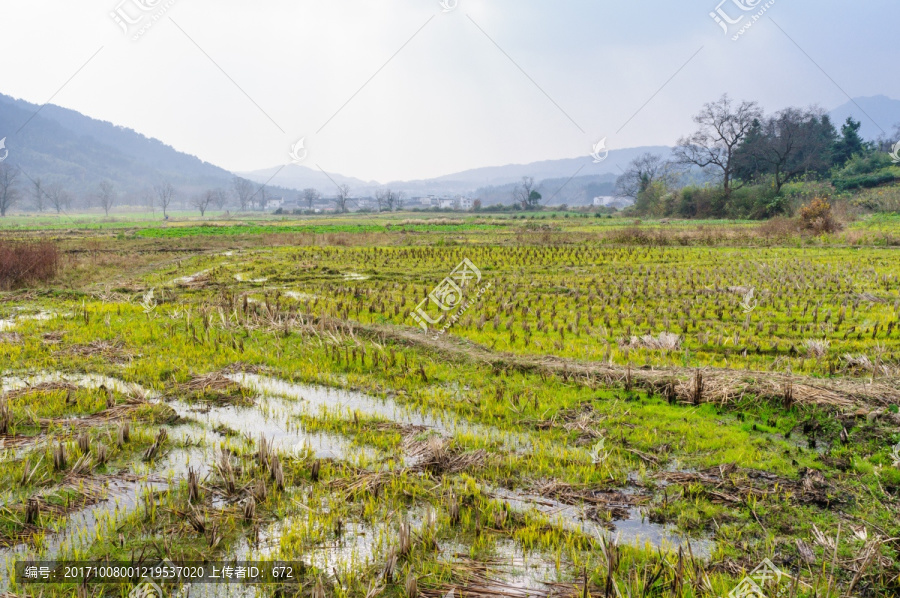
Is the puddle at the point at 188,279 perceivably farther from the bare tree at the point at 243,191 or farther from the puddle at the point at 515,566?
the bare tree at the point at 243,191

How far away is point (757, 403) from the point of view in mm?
6270

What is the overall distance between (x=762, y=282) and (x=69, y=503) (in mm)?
16555

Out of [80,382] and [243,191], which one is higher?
[243,191]

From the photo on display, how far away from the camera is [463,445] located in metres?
5.63

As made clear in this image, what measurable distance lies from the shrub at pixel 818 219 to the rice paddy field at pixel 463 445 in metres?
20.3

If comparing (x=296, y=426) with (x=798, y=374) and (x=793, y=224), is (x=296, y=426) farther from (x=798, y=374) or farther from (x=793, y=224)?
(x=793, y=224)

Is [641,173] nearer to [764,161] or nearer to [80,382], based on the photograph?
[764,161]

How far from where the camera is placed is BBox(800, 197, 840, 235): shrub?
95.5 ft

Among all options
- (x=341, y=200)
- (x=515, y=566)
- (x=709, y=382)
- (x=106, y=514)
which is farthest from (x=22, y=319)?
(x=341, y=200)

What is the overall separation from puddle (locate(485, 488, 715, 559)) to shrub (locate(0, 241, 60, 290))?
690 inches

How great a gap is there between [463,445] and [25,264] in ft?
56.6

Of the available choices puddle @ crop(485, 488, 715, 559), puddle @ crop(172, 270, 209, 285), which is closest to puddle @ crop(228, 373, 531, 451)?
puddle @ crop(485, 488, 715, 559)

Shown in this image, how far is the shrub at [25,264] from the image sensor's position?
614 inches

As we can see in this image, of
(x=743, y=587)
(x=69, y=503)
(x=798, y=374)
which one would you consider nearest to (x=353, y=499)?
(x=69, y=503)
